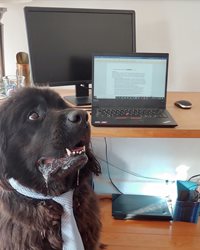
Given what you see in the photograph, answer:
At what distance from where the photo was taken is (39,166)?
2.92ft

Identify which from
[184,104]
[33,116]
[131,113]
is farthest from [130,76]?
[33,116]

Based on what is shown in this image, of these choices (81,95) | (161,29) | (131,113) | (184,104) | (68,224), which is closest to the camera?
(68,224)

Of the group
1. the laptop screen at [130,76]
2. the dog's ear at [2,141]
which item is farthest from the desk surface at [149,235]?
the dog's ear at [2,141]

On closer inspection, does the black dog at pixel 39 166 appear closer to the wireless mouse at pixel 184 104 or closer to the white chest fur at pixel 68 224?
the white chest fur at pixel 68 224

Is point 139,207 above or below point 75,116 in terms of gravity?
below

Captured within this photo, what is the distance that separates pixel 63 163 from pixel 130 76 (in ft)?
1.98

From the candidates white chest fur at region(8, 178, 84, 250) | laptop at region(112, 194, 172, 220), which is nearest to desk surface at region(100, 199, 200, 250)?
laptop at region(112, 194, 172, 220)

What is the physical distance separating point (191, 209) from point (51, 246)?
970 millimetres

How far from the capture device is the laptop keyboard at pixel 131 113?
1.28 m

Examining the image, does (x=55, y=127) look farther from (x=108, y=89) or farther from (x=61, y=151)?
(x=108, y=89)

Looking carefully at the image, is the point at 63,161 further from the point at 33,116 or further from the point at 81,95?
→ the point at 81,95

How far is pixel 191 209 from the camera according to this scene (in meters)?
1.69

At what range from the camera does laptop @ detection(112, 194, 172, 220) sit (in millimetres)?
1718

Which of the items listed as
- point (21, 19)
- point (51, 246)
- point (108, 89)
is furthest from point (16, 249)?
point (21, 19)
